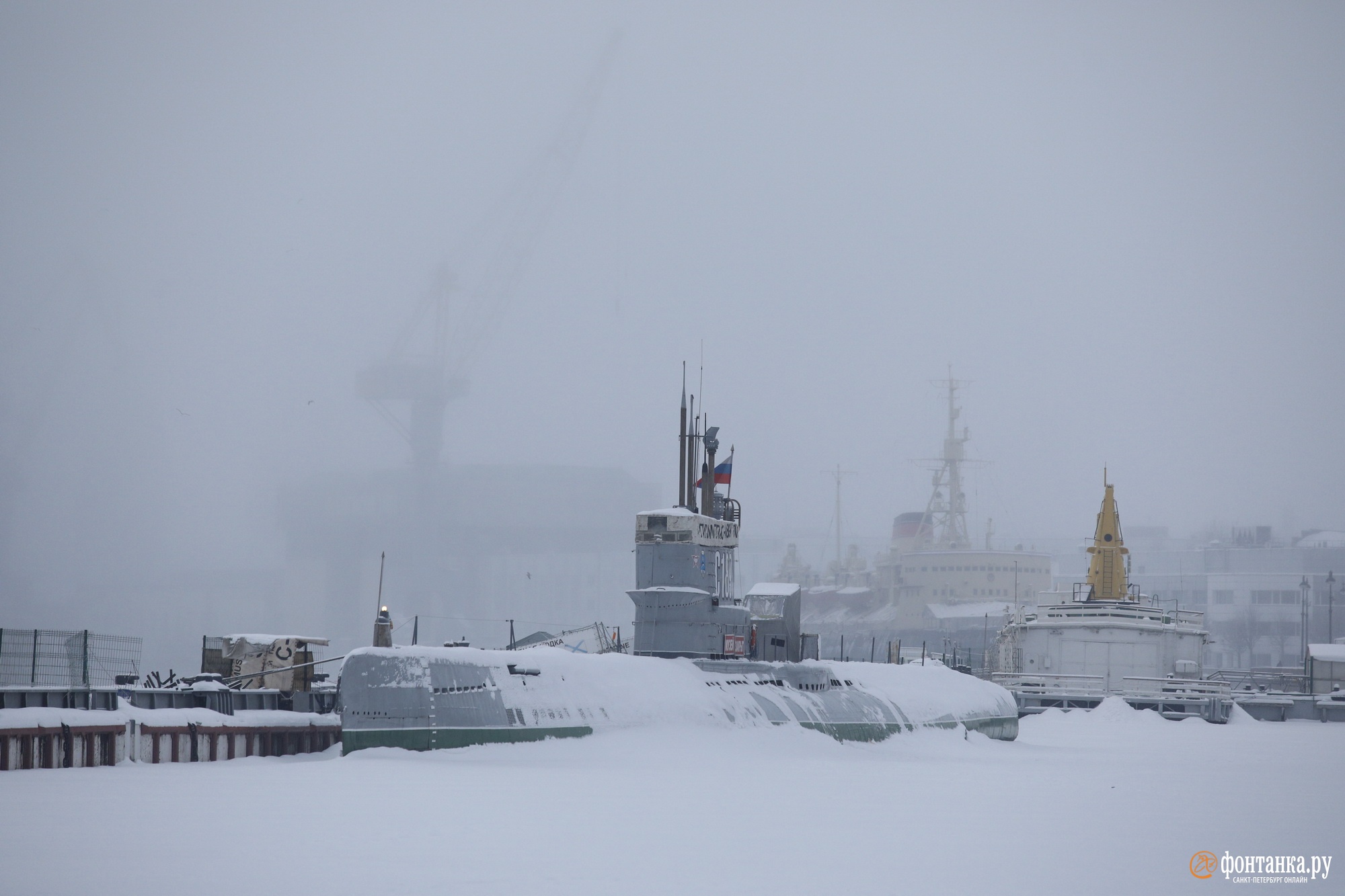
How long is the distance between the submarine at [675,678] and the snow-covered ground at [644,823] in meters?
0.66

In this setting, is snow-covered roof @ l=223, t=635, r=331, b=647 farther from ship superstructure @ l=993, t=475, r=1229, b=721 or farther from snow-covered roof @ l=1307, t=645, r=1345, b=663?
snow-covered roof @ l=1307, t=645, r=1345, b=663

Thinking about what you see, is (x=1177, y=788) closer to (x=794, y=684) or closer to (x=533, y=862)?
(x=794, y=684)

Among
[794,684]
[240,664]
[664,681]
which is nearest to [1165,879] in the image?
[664,681]

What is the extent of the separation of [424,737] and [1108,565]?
5280 cm

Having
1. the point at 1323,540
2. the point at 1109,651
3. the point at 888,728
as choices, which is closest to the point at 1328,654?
the point at 1109,651

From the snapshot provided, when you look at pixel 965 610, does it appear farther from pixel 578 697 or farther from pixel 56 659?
pixel 56 659

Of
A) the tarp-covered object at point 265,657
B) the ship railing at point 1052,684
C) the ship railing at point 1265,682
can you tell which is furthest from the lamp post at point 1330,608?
the tarp-covered object at point 265,657

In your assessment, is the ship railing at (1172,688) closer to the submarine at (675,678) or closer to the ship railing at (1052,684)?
the ship railing at (1052,684)

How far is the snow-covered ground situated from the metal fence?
8.44 ft

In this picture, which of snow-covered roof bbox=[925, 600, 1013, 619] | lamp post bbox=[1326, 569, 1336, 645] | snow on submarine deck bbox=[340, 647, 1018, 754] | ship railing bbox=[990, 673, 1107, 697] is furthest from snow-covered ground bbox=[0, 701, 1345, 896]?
snow-covered roof bbox=[925, 600, 1013, 619]

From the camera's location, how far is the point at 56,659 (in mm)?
26125

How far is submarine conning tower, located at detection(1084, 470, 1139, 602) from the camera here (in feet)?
234

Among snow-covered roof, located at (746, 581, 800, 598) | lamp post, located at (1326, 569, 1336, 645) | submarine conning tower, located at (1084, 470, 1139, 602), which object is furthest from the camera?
lamp post, located at (1326, 569, 1336, 645)

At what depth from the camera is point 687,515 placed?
110 ft
